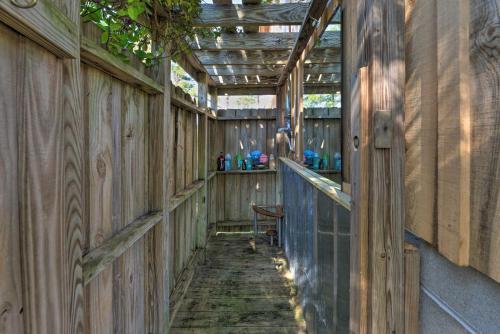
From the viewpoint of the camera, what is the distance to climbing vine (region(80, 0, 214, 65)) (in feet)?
4.42

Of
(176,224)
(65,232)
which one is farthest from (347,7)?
(176,224)

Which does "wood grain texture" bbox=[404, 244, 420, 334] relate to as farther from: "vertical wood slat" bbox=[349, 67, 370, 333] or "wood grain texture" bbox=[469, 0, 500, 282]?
"wood grain texture" bbox=[469, 0, 500, 282]

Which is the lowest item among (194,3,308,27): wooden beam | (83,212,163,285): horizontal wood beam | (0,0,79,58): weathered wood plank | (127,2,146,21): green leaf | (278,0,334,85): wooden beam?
(83,212,163,285): horizontal wood beam

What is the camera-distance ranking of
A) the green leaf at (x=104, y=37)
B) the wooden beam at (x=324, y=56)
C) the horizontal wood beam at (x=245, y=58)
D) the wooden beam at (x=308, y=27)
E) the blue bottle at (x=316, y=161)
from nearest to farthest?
the green leaf at (x=104, y=37)
the wooden beam at (x=308, y=27)
the wooden beam at (x=324, y=56)
the horizontal wood beam at (x=245, y=58)
the blue bottle at (x=316, y=161)

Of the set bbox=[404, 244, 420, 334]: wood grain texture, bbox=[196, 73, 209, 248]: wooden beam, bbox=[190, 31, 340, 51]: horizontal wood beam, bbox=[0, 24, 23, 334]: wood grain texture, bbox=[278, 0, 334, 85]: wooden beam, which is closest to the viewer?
bbox=[0, 24, 23, 334]: wood grain texture

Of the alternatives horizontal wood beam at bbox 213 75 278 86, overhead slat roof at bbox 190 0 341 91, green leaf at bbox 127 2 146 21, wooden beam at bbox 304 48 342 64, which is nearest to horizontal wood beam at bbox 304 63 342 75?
overhead slat roof at bbox 190 0 341 91

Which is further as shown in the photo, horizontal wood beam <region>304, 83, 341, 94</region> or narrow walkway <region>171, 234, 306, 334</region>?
horizontal wood beam <region>304, 83, 341, 94</region>

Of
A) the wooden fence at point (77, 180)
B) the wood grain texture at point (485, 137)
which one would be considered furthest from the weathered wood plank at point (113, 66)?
the wood grain texture at point (485, 137)

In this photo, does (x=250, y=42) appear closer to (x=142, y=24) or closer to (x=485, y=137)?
(x=142, y=24)

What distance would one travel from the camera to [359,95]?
973mm

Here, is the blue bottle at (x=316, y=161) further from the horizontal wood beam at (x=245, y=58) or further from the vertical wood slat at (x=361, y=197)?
the vertical wood slat at (x=361, y=197)

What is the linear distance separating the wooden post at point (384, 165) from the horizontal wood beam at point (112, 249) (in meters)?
0.97

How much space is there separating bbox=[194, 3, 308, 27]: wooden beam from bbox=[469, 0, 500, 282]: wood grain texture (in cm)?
223

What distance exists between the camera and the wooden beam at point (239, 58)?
410 centimetres
